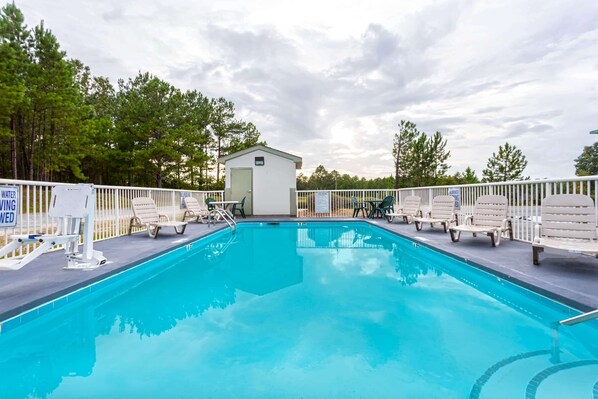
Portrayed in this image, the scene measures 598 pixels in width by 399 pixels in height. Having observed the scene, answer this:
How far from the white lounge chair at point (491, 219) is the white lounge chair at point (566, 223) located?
1.00m

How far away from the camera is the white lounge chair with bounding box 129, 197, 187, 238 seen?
6.85 meters

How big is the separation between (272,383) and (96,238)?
604 cm

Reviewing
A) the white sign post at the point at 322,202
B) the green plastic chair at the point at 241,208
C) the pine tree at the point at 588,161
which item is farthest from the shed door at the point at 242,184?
the pine tree at the point at 588,161

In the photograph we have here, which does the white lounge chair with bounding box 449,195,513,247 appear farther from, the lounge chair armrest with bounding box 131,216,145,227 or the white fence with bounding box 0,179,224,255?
the white fence with bounding box 0,179,224,255

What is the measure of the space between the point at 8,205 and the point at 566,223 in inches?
271

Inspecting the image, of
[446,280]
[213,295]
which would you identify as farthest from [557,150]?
[213,295]

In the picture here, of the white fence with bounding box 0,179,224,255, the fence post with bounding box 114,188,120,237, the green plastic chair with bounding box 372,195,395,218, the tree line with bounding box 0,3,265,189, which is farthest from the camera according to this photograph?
the tree line with bounding box 0,3,265,189

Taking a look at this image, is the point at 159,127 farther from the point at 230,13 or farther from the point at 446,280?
the point at 446,280

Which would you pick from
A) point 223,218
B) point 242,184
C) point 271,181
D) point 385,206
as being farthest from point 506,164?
point 223,218

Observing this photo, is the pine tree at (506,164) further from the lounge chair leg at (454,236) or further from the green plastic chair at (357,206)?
the lounge chair leg at (454,236)

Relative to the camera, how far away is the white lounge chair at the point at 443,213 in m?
7.36

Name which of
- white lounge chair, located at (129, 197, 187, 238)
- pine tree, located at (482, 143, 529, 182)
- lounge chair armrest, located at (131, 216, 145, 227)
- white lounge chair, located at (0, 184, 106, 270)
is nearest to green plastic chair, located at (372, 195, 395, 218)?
white lounge chair, located at (129, 197, 187, 238)

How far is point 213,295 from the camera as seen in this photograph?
356cm

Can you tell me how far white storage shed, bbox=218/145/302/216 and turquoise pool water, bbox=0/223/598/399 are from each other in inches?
340
